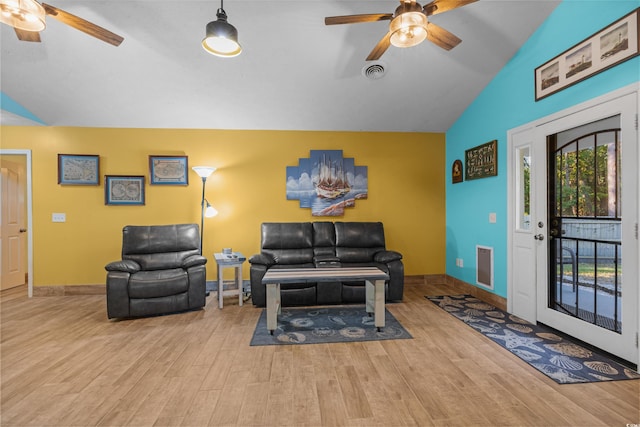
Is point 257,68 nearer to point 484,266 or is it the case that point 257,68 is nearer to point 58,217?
point 58,217

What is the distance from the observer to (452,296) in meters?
4.00

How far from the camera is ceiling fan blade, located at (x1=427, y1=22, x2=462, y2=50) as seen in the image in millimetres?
2330

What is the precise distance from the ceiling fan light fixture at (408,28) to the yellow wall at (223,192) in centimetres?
246

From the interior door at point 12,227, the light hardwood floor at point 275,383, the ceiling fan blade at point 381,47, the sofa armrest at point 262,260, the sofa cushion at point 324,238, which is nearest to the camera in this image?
the light hardwood floor at point 275,383

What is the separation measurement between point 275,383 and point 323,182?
3077mm

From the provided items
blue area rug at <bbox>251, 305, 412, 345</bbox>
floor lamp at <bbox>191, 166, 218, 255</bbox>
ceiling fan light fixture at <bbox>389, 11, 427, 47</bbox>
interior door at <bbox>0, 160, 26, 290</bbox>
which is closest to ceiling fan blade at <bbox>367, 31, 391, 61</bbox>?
ceiling fan light fixture at <bbox>389, 11, 427, 47</bbox>

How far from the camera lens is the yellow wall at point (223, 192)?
13.9 ft

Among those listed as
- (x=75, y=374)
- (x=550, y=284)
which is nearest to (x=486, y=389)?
(x=550, y=284)

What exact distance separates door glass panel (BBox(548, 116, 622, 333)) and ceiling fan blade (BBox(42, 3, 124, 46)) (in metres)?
4.10

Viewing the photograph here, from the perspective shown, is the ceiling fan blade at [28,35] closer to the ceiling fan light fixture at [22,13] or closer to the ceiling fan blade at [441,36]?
the ceiling fan light fixture at [22,13]

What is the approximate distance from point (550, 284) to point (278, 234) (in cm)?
320

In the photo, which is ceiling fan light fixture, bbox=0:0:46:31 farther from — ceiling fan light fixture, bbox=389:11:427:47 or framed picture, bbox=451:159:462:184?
framed picture, bbox=451:159:462:184

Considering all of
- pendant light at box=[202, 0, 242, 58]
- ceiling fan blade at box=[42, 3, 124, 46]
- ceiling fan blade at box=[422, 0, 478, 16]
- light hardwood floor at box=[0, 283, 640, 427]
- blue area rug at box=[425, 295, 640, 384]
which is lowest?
light hardwood floor at box=[0, 283, 640, 427]

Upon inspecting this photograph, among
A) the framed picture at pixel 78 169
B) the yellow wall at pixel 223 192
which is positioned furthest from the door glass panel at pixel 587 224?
the framed picture at pixel 78 169
